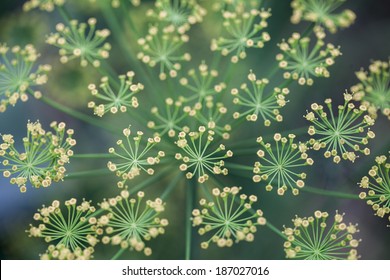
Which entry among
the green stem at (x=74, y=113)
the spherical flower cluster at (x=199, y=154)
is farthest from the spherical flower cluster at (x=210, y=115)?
the green stem at (x=74, y=113)

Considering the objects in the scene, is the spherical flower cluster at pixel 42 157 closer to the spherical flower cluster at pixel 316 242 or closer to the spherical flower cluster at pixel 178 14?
the spherical flower cluster at pixel 178 14

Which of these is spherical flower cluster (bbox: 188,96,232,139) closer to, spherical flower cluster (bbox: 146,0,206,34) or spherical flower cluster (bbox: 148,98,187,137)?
spherical flower cluster (bbox: 148,98,187,137)

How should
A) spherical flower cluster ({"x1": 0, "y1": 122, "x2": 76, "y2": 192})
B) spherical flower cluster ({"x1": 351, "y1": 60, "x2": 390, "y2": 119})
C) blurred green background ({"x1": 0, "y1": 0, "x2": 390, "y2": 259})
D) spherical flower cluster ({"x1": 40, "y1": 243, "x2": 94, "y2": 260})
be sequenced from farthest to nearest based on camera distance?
blurred green background ({"x1": 0, "y1": 0, "x2": 390, "y2": 259}), spherical flower cluster ({"x1": 351, "y1": 60, "x2": 390, "y2": 119}), spherical flower cluster ({"x1": 0, "y1": 122, "x2": 76, "y2": 192}), spherical flower cluster ({"x1": 40, "y1": 243, "x2": 94, "y2": 260})

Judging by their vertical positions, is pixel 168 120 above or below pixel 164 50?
below

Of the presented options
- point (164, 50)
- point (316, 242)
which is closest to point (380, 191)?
point (316, 242)

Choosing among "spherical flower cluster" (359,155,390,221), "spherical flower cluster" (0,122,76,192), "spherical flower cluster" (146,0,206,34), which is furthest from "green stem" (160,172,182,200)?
"spherical flower cluster" (359,155,390,221)

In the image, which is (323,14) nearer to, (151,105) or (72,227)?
(151,105)
